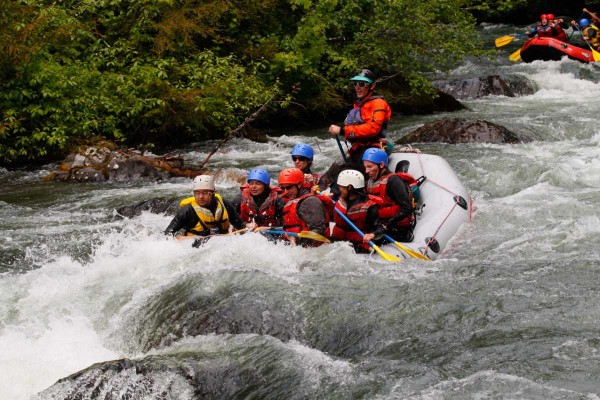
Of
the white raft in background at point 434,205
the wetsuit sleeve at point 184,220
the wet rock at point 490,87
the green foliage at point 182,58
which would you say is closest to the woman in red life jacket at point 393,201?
the white raft in background at point 434,205

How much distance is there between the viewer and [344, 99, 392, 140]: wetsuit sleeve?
845 centimetres

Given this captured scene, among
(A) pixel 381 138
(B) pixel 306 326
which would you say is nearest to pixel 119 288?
(B) pixel 306 326

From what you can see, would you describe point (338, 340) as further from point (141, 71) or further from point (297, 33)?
point (297, 33)

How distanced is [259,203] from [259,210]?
0.19 meters

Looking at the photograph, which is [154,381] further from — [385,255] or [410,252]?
[410,252]

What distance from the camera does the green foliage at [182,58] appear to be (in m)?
12.0

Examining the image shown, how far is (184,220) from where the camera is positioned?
24.5 feet

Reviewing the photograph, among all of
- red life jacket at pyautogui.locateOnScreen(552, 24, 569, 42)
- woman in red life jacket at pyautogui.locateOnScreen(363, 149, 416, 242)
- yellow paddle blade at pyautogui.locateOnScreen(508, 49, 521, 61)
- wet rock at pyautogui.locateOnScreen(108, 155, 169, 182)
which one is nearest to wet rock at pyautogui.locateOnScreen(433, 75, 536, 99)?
yellow paddle blade at pyautogui.locateOnScreen(508, 49, 521, 61)

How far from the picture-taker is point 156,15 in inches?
537

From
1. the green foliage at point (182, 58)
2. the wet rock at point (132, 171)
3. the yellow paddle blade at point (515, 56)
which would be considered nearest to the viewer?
the wet rock at point (132, 171)

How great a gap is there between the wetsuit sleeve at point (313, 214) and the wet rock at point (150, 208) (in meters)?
2.67

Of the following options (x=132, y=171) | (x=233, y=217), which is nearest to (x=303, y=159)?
(x=233, y=217)

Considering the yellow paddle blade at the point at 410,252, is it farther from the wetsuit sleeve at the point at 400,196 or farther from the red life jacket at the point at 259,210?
the red life jacket at the point at 259,210

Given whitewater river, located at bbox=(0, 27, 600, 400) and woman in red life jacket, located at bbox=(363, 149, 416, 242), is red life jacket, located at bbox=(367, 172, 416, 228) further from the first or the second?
whitewater river, located at bbox=(0, 27, 600, 400)
